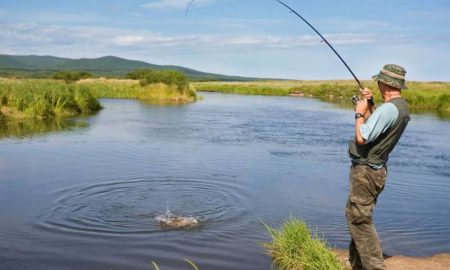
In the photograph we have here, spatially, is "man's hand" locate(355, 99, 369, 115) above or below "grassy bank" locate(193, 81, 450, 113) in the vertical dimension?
above

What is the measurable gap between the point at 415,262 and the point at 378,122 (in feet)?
6.66

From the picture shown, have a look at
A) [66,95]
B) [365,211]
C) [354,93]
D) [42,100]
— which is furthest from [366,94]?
[354,93]

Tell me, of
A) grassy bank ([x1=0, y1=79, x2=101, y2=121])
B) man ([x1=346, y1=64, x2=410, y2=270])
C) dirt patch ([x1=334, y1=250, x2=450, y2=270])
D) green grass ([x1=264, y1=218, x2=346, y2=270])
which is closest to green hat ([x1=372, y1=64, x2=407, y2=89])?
man ([x1=346, y1=64, x2=410, y2=270])

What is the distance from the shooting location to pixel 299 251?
5.80 m

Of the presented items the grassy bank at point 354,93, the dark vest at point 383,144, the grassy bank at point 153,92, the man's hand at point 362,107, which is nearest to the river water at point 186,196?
the dark vest at point 383,144

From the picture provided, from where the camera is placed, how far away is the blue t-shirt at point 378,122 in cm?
465

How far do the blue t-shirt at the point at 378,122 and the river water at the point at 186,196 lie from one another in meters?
2.08

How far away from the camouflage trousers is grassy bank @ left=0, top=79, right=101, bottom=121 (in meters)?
17.9

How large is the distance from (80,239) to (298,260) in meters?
2.75

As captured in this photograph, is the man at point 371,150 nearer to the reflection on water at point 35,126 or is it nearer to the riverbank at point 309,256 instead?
the riverbank at point 309,256

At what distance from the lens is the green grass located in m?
5.25

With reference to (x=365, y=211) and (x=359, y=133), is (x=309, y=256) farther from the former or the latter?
(x=359, y=133)

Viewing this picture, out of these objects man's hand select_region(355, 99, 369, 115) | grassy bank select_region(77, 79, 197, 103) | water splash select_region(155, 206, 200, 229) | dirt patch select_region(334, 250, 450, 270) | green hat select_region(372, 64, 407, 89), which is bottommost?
water splash select_region(155, 206, 200, 229)

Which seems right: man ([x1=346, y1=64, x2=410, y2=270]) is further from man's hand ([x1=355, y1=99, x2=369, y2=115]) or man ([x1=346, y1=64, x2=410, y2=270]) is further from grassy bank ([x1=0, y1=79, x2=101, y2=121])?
grassy bank ([x1=0, y1=79, x2=101, y2=121])
